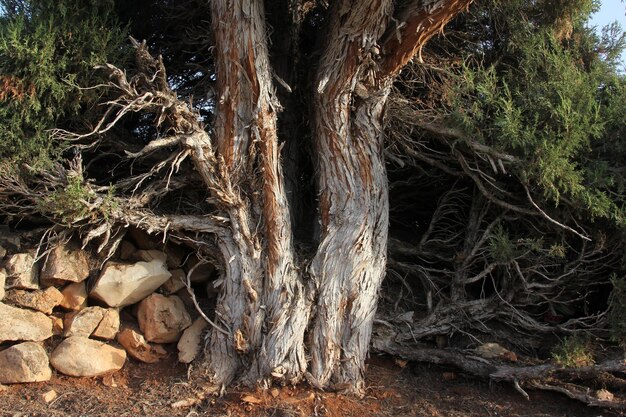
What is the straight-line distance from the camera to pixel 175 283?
593 centimetres

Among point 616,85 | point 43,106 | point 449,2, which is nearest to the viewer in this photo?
point 449,2

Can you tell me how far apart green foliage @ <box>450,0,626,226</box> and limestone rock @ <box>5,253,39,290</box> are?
156 inches

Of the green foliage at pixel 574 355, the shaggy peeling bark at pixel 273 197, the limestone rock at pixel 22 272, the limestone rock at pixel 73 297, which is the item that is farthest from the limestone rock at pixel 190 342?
the green foliage at pixel 574 355

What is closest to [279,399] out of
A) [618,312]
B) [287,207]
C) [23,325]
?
[287,207]

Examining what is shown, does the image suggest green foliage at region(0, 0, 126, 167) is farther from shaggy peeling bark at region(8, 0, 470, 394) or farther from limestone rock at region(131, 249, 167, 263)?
limestone rock at region(131, 249, 167, 263)

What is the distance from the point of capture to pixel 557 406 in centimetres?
529

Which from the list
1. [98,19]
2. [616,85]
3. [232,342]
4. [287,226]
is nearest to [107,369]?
[232,342]

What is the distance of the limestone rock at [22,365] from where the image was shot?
5.02 meters

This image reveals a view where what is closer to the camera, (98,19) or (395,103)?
(98,19)

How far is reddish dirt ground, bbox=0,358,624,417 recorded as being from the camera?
481 cm

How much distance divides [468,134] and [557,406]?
250 centimetres

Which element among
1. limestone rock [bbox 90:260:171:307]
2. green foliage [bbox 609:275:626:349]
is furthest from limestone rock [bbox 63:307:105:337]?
green foliage [bbox 609:275:626:349]

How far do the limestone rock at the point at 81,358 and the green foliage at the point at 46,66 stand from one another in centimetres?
157

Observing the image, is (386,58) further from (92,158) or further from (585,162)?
(92,158)
